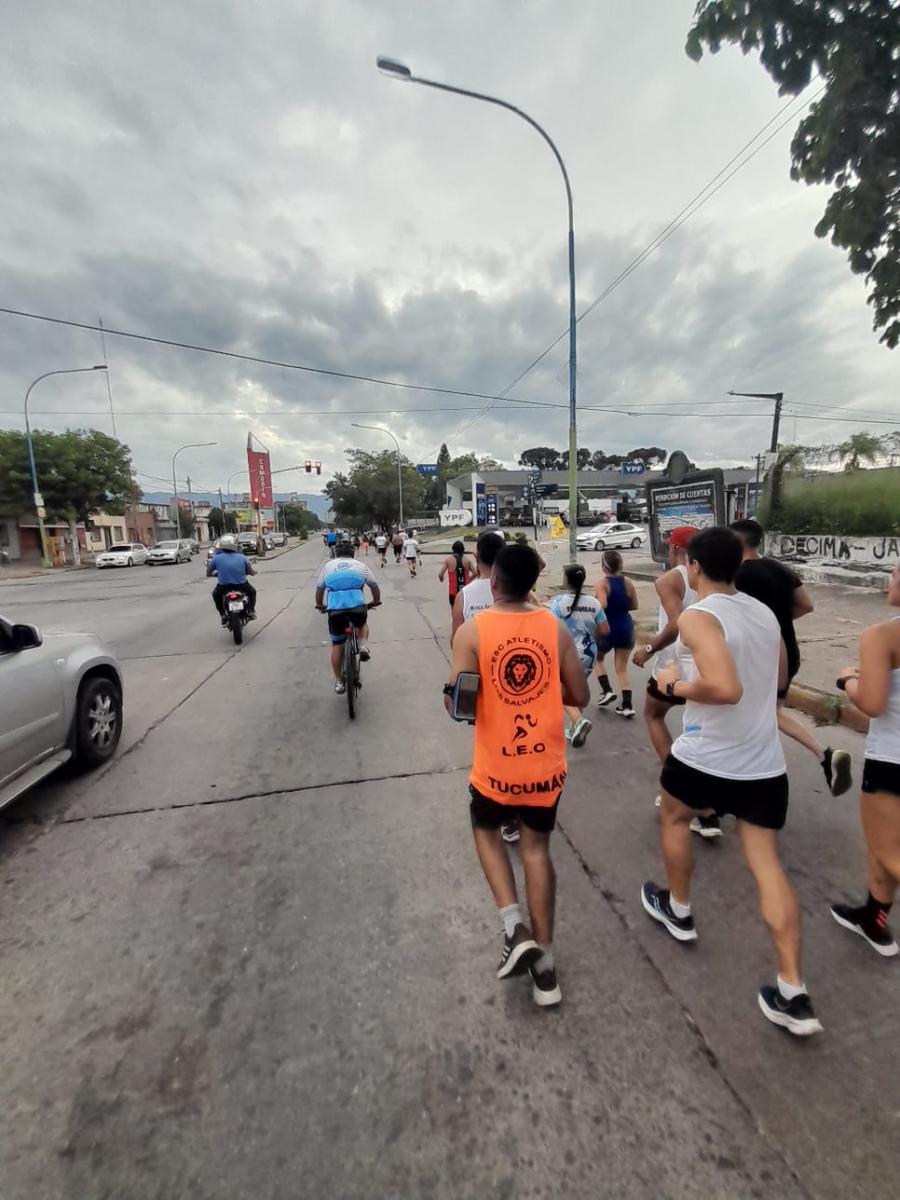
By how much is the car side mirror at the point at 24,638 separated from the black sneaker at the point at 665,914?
3967 mm

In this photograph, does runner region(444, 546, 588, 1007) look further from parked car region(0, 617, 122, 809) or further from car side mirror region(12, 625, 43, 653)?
car side mirror region(12, 625, 43, 653)

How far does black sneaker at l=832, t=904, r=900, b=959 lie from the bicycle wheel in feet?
12.7

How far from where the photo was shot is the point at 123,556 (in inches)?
1209

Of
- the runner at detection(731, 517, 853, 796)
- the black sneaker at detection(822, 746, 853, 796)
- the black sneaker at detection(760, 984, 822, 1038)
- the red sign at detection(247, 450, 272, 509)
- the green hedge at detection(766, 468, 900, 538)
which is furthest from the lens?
the red sign at detection(247, 450, 272, 509)

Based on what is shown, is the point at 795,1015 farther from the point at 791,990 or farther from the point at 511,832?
the point at 511,832

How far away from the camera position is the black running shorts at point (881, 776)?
2.20m

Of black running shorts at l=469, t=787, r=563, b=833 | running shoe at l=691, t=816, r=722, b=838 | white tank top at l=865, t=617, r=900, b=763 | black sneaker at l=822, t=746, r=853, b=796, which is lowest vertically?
running shoe at l=691, t=816, r=722, b=838

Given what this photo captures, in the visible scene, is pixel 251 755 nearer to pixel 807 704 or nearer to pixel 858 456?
pixel 807 704

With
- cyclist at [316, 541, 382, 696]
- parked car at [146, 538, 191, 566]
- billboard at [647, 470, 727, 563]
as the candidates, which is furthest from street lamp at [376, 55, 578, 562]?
parked car at [146, 538, 191, 566]

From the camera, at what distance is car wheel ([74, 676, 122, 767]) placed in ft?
13.3

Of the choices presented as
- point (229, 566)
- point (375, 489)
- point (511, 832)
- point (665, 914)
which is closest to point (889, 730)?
point (665, 914)

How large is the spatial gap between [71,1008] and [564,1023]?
1.91 metres

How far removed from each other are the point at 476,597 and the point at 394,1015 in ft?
8.76

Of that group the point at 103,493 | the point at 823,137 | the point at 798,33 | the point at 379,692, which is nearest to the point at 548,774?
the point at 379,692
